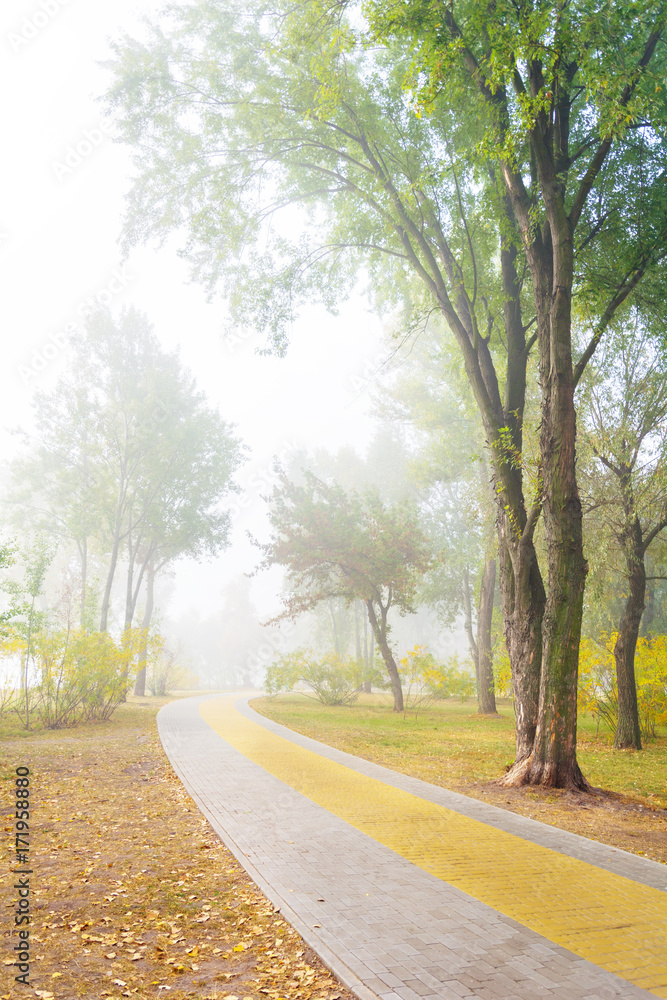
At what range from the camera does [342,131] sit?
10406 millimetres

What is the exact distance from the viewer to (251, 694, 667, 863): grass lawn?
681cm

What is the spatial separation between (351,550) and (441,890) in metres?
16.4

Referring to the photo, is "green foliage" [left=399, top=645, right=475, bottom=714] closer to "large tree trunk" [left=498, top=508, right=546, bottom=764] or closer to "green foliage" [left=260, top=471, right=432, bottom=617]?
"green foliage" [left=260, top=471, right=432, bottom=617]

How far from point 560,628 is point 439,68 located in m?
6.93

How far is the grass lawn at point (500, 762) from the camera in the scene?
6.81 meters

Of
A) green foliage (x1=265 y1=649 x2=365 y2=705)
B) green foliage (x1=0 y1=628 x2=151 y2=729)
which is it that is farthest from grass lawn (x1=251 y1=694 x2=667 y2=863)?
green foliage (x1=0 y1=628 x2=151 y2=729)

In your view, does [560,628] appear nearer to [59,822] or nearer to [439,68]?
[59,822]

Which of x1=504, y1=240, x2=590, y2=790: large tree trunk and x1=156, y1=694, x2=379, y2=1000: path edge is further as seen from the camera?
x1=504, y1=240, x2=590, y2=790: large tree trunk

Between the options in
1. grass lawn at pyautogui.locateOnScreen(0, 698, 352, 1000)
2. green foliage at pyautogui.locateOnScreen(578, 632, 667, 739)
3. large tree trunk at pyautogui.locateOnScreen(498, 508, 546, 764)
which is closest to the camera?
grass lawn at pyautogui.locateOnScreen(0, 698, 352, 1000)

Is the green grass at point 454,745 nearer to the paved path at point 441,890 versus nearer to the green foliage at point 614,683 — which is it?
the green foliage at point 614,683

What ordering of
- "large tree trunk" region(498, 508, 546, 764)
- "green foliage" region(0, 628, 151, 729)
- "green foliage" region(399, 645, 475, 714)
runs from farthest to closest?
"green foliage" region(399, 645, 475, 714), "green foliage" region(0, 628, 151, 729), "large tree trunk" region(498, 508, 546, 764)

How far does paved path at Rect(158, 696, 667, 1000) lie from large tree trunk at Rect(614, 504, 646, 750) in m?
6.10

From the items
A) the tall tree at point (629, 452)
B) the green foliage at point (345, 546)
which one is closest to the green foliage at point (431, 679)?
the green foliage at point (345, 546)

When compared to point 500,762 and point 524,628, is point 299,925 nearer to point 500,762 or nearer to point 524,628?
point 524,628
